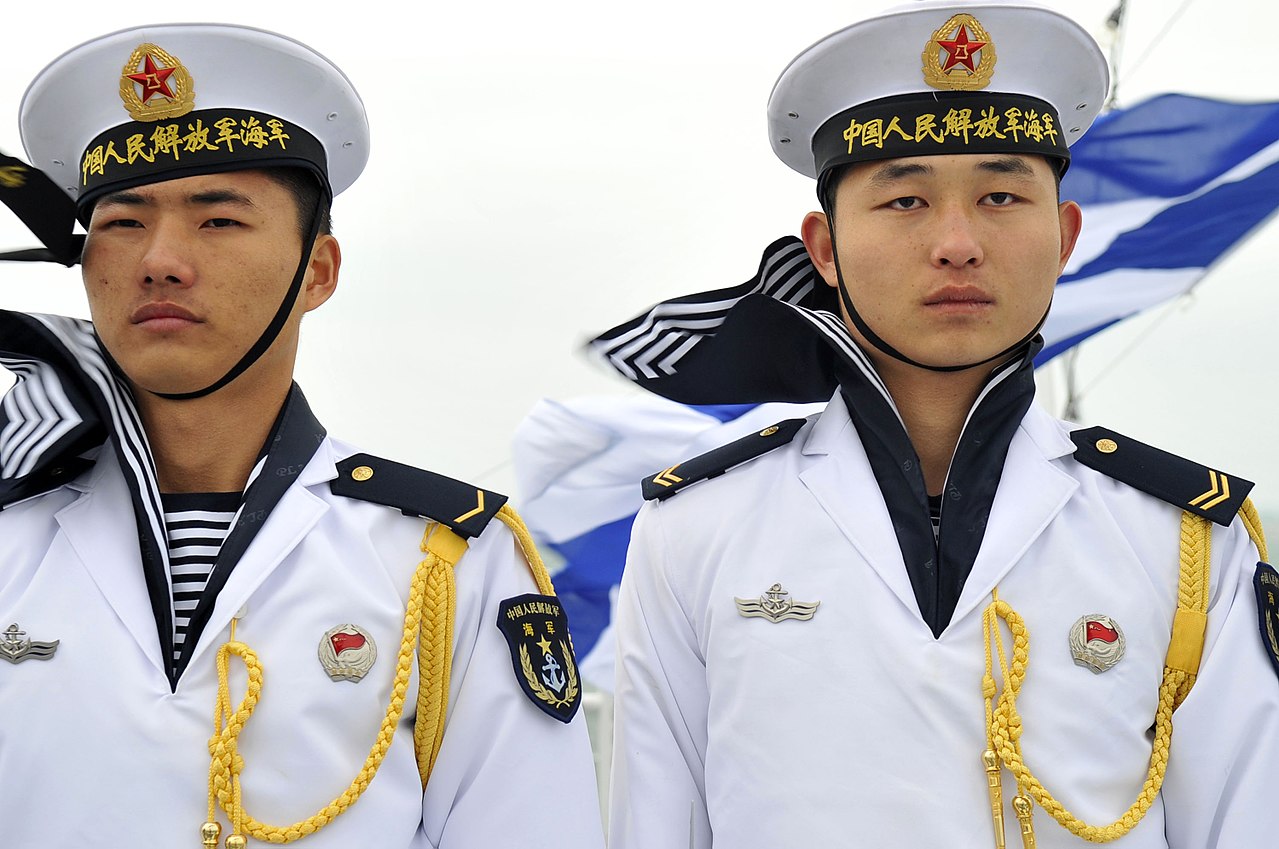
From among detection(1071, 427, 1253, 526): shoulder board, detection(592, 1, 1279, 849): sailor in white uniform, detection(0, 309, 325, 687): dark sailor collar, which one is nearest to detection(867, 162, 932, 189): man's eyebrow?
detection(592, 1, 1279, 849): sailor in white uniform

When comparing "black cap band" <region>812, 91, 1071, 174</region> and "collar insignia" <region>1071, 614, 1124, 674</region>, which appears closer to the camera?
"collar insignia" <region>1071, 614, 1124, 674</region>

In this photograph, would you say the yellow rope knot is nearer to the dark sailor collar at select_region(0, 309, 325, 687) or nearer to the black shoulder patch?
the dark sailor collar at select_region(0, 309, 325, 687)

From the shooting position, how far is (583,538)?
7641 mm

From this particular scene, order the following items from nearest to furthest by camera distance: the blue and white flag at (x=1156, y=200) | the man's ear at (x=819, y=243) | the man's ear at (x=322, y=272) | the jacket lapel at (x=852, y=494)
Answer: the jacket lapel at (x=852, y=494) < the man's ear at (x=322, y=272) < the man's ear at (x=819, y=243) < the blue and white flag at (x=1156, y=200)

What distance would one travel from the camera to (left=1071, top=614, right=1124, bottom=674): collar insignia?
2830 mm

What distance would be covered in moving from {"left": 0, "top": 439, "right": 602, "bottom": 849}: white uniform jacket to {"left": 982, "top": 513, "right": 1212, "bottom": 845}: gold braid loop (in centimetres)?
84

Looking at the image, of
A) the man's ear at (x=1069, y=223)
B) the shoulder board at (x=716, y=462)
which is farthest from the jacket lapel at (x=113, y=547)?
the man's ear at (x=1069, y=223)

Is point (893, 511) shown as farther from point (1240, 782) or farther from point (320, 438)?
point (320, 438)

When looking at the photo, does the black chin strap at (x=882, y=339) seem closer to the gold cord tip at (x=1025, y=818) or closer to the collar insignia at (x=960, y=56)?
the collar insignia at (x=960, y=56)

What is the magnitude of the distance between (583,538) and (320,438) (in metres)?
4.47

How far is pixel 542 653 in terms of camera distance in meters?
2.98

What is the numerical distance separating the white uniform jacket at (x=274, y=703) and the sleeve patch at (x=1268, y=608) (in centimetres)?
139

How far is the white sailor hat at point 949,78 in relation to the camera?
3084 millimetres

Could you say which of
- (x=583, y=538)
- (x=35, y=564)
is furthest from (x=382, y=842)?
(x=583, y=538)
